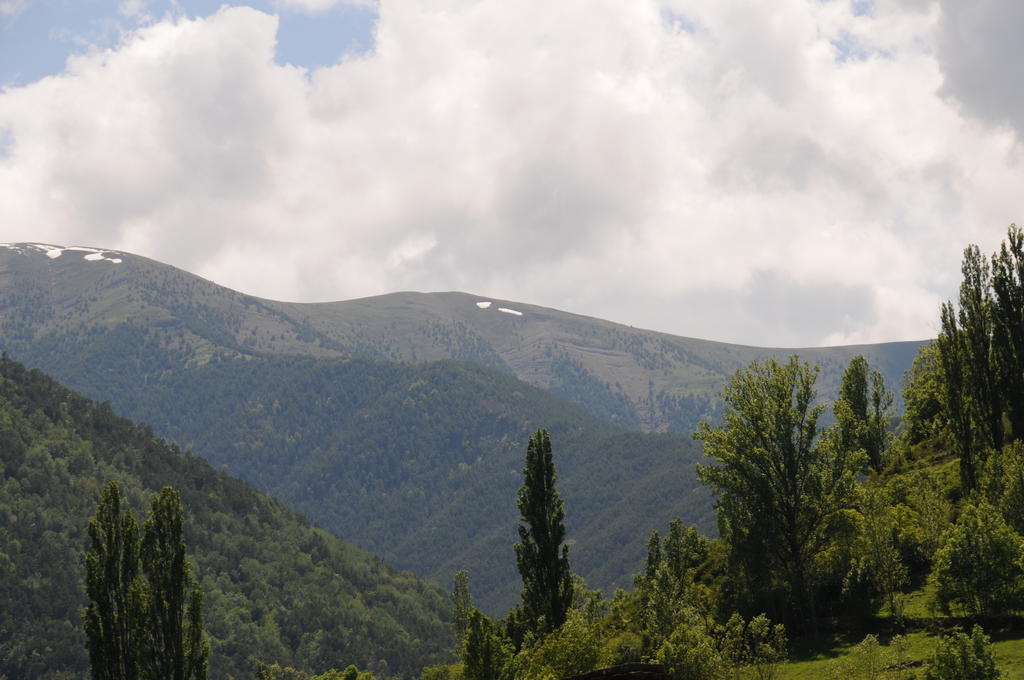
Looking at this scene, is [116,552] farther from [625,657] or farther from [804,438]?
[804,438]

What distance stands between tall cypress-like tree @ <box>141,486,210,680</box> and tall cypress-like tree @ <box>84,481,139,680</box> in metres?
0.72

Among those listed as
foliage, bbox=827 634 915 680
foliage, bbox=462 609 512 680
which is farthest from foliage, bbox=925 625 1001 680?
foliage, bbox=462 609 512 680

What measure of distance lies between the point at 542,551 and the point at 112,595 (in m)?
35.2

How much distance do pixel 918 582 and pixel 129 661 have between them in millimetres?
46672

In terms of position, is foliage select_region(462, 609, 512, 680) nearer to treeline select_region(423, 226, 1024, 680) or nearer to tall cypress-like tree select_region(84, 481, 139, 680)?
treeline select_region(423, 226, 1024, 680)

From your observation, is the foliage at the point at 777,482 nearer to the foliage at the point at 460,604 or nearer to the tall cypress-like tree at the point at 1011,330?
the tall cypress-like tree at the point at 1011,330

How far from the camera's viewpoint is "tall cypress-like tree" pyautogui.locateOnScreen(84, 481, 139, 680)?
168ft

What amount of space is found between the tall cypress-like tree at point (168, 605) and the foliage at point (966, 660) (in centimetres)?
3681

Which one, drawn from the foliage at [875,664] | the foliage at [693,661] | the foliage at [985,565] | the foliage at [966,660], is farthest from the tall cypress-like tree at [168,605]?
the foliage at [985,565]

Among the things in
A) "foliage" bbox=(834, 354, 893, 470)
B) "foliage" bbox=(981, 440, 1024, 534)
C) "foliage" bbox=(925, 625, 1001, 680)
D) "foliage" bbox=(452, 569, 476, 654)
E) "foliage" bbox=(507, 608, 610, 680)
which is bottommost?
"foliage" bbox=(452, 569, 476, 654)

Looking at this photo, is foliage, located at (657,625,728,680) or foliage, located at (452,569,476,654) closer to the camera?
foliage, located at (657,625,728,680)

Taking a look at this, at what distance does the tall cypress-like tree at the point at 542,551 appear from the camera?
75812 mm

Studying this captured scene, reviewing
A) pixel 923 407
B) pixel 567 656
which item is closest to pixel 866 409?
pixel 923 407

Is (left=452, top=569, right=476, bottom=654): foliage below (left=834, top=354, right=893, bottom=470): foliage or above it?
below
